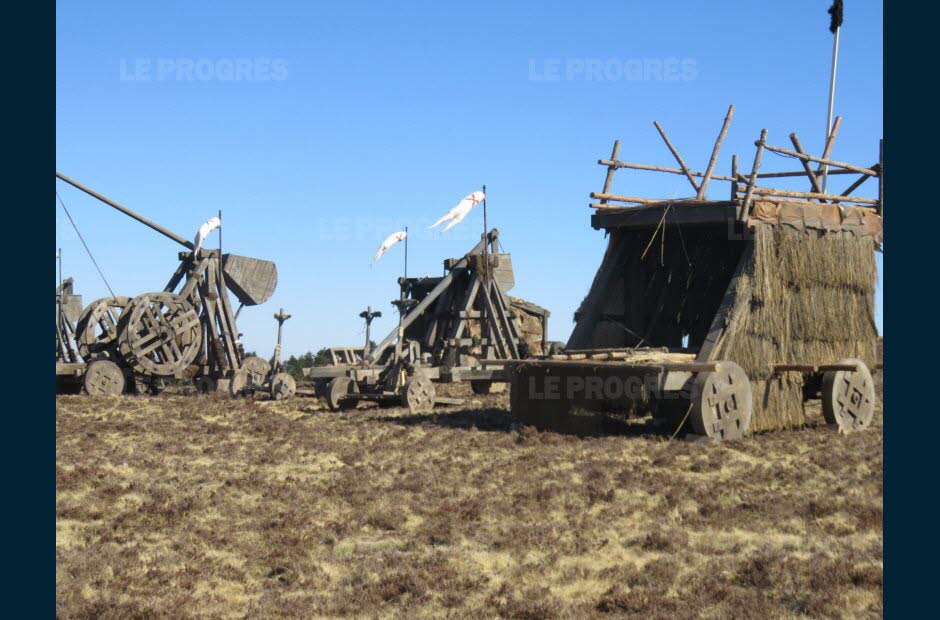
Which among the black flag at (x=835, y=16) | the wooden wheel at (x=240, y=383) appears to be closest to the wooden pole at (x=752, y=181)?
the black flag at (x=835, y=16)

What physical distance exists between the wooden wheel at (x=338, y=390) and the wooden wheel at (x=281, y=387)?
125 inches

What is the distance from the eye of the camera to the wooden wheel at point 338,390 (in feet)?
74.4

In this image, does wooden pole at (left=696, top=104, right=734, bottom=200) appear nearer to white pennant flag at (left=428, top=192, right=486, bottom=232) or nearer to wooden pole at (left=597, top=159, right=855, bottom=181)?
wooden pole at (left=597, top=159, right=855, bottom=181)

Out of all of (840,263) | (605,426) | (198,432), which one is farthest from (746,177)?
(198,432)

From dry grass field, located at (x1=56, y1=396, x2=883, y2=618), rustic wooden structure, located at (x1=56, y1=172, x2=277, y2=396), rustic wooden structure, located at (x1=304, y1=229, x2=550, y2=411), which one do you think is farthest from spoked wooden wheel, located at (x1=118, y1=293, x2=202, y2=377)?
dry grass field, located at (x1=56, y1=396, x2=883, y2=618)

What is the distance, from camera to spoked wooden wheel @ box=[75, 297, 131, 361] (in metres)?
27.9

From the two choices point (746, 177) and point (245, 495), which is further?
point (746, 177)

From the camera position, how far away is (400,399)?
22.8 metres

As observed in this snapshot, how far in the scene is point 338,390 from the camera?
22.8 m

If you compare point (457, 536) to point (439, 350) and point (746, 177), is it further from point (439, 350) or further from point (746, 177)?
point (439, 350)

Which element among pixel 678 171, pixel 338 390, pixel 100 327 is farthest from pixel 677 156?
pixel 100 327

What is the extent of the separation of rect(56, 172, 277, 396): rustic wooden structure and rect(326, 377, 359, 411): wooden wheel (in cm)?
420

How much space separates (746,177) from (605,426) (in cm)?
467

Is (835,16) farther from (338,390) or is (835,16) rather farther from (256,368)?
(256,368)
